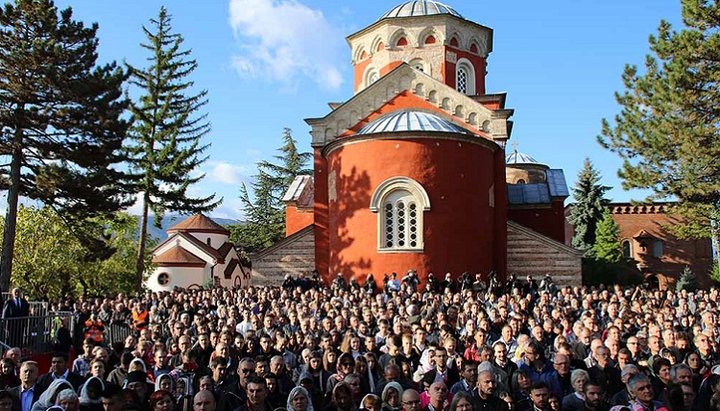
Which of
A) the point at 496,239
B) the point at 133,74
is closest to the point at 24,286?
the point at 133,74

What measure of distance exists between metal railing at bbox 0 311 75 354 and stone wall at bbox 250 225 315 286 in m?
10.5

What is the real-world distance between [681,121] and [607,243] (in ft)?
48.8

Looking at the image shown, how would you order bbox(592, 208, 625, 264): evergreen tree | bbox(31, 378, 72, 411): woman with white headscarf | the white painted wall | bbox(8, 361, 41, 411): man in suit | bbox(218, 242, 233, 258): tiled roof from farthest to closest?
bbox(218, 242, 233, 258): tiled roof, the white painted wall, bbox(592, 208, 625, 264): evergreen tree, bbox(8, 361, 41, 411): man in suit, bbox(31, 378, 72, 411): woman with white headscarf

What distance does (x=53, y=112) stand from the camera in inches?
833

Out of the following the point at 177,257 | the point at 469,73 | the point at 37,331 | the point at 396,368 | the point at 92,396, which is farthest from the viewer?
the point at 177,257

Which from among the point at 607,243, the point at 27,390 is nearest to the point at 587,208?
the point at 607,243

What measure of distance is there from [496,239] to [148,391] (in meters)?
17.6

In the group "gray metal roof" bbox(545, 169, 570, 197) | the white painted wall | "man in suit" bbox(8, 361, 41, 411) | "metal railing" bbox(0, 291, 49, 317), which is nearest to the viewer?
"man in suit" bbox(8, 361, 41, 411)

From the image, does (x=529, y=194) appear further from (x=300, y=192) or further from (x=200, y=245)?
(x=200, y=245)

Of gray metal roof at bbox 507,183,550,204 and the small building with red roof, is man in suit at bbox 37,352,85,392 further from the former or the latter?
the small building with red roof

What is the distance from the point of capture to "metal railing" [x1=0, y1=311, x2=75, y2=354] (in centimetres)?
1250

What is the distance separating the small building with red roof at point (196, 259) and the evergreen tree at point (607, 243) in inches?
978

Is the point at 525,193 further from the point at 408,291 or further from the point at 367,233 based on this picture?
the point at 408,291

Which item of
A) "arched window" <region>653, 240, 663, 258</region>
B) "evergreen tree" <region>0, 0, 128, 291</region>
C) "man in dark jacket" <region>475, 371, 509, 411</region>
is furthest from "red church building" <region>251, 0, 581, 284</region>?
"arched window" <region>653, 240, 663, 258</region>
